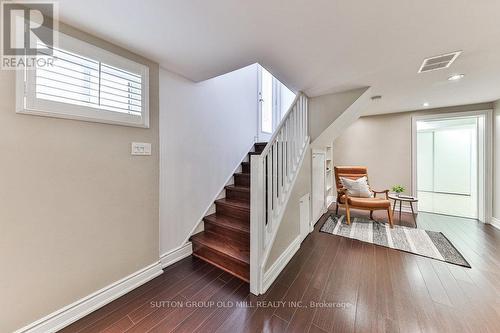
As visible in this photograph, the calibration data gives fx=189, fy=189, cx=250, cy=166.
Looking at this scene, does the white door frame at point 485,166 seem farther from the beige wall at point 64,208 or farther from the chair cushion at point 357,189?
the beige wall at point 64,208

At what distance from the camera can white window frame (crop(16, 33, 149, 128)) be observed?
119cm

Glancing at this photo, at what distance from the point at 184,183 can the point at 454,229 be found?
4405 mm

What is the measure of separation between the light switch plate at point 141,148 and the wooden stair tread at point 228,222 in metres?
1.14

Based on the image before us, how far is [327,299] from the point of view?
5.38 feet

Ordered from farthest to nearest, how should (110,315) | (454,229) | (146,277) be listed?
1. (454,229)
2. (146,277)
3. (110,315)

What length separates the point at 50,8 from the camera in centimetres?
120

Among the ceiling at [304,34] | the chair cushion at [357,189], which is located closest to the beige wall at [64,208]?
the ceiling at [304,34]

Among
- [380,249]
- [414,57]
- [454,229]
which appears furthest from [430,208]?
[414,57]

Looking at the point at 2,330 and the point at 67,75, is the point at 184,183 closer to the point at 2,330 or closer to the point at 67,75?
the point at 67,75

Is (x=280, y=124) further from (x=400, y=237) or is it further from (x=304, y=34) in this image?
(x=400, y=237)

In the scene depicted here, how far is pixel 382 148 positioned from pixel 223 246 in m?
4.32

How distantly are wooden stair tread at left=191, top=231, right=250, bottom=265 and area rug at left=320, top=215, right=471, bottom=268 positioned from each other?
67.6 inches

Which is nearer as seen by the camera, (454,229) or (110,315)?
(110,315)

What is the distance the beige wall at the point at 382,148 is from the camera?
4.17m
